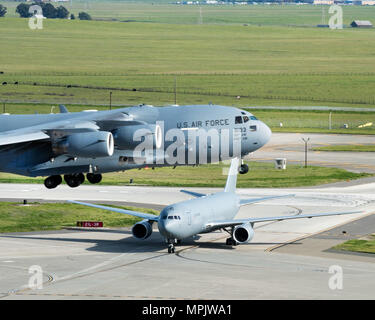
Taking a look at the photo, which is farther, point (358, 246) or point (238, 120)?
point (358, 246)

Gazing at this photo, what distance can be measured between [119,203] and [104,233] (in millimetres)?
17410

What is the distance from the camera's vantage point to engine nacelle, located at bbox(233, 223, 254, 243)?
88.0m

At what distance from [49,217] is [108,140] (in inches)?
1279

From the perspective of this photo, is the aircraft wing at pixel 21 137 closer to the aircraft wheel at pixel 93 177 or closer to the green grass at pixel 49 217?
the aircraft wheel at pixel 93 177

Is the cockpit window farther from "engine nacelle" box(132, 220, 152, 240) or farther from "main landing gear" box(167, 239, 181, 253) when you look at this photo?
"engine nacelle" box(132, 220, 152, 240)

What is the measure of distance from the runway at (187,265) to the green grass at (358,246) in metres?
2.82

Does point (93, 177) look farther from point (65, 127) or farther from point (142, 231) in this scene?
point (142, 231)

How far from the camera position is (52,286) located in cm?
7094

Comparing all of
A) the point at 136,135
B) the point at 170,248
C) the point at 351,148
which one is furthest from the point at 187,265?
the point at 351,148

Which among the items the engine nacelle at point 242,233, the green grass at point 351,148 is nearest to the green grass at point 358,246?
the engine nacelle at point 242,233

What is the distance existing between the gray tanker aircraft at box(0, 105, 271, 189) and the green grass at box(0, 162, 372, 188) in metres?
47.5

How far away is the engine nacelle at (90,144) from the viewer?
72.6 m

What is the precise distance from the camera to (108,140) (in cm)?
7294
